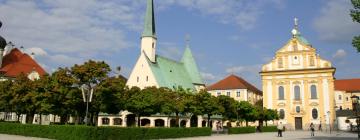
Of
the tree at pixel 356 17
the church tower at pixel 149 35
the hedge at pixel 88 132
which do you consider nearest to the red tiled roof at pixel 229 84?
the church tower at pixel 149 35

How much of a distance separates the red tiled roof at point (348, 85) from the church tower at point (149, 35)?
70.3 metres

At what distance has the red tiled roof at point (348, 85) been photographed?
120438 millimetres

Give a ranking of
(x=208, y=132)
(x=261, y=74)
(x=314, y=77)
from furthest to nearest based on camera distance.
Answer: (x=261, y=74), (x=314, y=77), (x=208, y=132)

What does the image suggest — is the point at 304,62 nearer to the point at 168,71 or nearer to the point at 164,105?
the point at 168,71

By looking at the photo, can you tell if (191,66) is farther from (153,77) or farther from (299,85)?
(299,85)

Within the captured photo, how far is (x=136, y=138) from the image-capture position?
1245 inches

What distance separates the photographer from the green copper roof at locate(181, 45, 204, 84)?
9794 cm

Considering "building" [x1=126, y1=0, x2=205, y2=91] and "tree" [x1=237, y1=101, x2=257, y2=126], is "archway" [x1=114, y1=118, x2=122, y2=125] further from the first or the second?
"tree" [x1=237, y1=101, x2=257, y2=126]

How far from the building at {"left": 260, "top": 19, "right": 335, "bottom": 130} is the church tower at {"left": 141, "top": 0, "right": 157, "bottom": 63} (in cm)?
2698

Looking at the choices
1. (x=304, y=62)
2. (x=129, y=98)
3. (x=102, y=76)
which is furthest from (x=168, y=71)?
(x=102, y=76)

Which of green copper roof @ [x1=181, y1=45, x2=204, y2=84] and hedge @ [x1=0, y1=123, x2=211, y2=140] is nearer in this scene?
hedge @ [x1=0, y1=123, x2=211, y2=140]

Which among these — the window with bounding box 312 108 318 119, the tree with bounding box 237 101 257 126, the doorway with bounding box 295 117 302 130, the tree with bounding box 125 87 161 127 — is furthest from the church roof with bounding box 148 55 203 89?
the window with bounding box 312 108 318 119

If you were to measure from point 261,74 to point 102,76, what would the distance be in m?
58.2

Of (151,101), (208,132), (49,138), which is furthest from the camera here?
(151,101)
